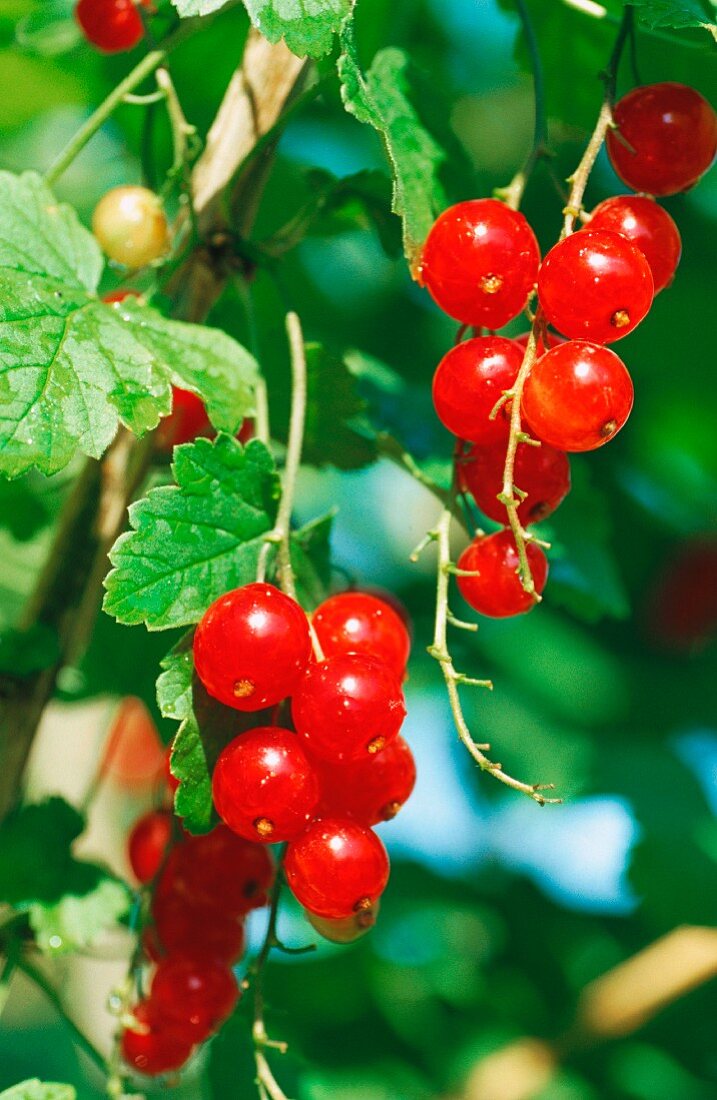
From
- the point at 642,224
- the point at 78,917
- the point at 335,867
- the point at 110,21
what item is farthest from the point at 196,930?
the point at 110,21

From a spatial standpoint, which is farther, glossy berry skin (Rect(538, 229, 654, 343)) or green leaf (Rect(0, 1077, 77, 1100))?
green leaf (Rect(0, 1077, 77, 1100))

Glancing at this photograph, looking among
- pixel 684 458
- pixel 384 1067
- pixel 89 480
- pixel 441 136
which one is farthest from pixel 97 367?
pixel 684 458

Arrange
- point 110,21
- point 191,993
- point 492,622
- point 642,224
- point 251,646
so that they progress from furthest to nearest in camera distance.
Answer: point 492,622 < point 110,21 < point 191,993 < point 642,224 < point 251,646

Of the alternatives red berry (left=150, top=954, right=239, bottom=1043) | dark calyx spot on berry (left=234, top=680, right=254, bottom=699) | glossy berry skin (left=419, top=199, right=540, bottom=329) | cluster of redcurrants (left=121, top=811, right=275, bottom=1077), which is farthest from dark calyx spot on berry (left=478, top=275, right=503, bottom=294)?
red berry (left=150, top=954, right=239, bottom=1043)

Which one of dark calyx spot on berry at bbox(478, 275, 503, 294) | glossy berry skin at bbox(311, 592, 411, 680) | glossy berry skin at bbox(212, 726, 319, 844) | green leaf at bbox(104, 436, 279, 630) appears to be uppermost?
dark calyx spot on berry at bbox(478, 275, 503, 294)

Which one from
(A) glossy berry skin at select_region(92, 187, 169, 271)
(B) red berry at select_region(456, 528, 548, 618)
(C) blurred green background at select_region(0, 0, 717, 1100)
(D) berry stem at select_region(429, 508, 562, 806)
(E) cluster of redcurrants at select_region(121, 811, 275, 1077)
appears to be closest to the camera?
(D) berry stem at select_region(429, 508, 562, 806)

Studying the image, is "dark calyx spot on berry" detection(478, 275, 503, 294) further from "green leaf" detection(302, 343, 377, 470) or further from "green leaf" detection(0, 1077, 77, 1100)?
"green leaf" detection(0, 1077, 77, 1100)

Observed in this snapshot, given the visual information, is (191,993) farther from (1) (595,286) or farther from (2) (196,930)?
(1) (595,286)
